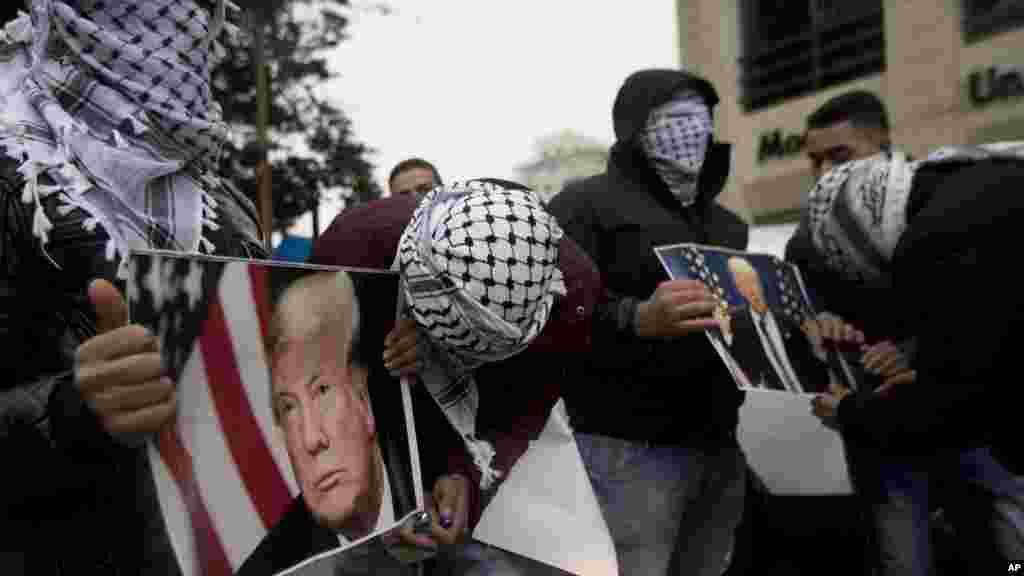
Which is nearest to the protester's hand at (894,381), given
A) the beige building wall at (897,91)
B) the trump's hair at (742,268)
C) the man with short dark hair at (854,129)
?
the trump's hair at (742,268)

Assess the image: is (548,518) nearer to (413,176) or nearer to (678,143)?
(678,143)

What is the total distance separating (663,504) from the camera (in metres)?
3.01

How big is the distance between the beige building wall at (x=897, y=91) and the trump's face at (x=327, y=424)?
11.7 metres

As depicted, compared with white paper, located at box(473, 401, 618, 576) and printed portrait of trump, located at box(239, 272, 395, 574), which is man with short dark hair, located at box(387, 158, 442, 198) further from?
printed portrait of trump, located at box(239, 272, 395, 574)

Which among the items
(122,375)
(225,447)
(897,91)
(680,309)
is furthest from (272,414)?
(897,91)

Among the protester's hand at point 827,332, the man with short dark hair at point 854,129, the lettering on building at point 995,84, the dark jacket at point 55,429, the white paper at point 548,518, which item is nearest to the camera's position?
the dark jacket at point 55,429

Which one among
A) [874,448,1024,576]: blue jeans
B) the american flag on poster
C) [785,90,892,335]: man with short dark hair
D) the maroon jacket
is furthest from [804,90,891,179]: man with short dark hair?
the american flag on poster

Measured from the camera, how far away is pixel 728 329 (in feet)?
9.18

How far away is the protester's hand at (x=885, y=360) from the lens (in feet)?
10.1

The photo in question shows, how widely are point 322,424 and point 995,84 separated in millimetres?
12018

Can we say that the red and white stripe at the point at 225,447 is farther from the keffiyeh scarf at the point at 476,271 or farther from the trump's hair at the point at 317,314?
the keffiyeh scarf at the point at 476,271

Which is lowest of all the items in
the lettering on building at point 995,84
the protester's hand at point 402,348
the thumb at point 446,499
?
the thumb at point 446,499

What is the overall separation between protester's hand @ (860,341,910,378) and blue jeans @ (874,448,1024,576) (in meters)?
0.30

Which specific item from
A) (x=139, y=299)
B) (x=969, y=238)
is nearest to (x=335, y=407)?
(x=139, y=299)
